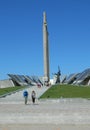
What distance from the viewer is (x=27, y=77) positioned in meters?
105

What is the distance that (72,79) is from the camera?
100 metres

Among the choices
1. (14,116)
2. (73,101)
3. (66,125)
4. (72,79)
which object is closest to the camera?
(66,125)

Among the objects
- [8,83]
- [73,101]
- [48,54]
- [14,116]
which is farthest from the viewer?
[8,83]

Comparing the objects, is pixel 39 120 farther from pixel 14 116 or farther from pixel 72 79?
pixel 72 79

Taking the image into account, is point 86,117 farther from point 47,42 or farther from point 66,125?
point 47,42

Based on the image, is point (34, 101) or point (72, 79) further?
point (72, 79)

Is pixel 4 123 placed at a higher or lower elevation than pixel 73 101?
lower

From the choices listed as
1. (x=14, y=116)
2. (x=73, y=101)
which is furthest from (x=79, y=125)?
(x=73, y=101)

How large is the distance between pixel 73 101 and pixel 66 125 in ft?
43.6

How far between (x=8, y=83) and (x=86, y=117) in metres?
78.2

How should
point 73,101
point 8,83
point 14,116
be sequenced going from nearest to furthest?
point 14,116, point 73,101, point 8,83

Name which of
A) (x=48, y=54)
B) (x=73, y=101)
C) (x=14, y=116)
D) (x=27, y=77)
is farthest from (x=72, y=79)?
(x=14, y=116)

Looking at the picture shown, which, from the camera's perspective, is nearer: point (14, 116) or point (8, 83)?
point (14, 116)

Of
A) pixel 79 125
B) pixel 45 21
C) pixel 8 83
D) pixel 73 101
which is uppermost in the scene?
pixel 45 21
